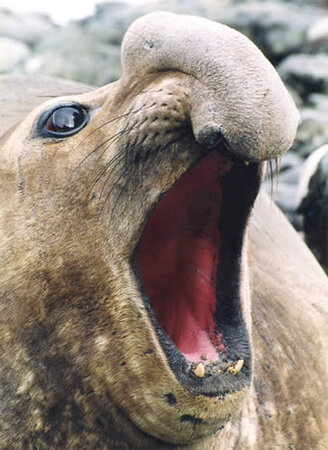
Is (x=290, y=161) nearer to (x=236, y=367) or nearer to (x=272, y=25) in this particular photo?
(x=236, y=367)

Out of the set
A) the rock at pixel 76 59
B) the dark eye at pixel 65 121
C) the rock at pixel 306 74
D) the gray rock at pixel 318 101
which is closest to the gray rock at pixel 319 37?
the rock at pixel 306 74

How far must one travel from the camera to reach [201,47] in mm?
2064

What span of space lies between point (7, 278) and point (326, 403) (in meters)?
1.45

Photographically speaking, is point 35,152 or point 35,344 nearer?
point 35,344

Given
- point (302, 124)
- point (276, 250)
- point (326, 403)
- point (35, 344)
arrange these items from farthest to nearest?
point (302, 124), point (276, 250), point (326, 403), point (35, 344)

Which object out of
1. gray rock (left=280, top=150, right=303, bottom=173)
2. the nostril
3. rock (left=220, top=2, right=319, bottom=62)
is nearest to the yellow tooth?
the nostril

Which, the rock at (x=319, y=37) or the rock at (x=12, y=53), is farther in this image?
the rock at (x=319, y=37)

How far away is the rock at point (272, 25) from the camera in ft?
41.7

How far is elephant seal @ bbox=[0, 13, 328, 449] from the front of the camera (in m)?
2.07

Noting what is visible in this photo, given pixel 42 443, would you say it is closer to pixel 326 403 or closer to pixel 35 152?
pixel 35 152

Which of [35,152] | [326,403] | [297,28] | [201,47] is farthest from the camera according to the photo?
[297,28]

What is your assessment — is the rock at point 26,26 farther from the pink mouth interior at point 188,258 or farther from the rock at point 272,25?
the pink mouth interior at point 188,258

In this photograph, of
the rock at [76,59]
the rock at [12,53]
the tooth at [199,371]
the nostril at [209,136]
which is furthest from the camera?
the rock at [12,53]

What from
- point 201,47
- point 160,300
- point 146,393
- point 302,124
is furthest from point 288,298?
point 302,124
